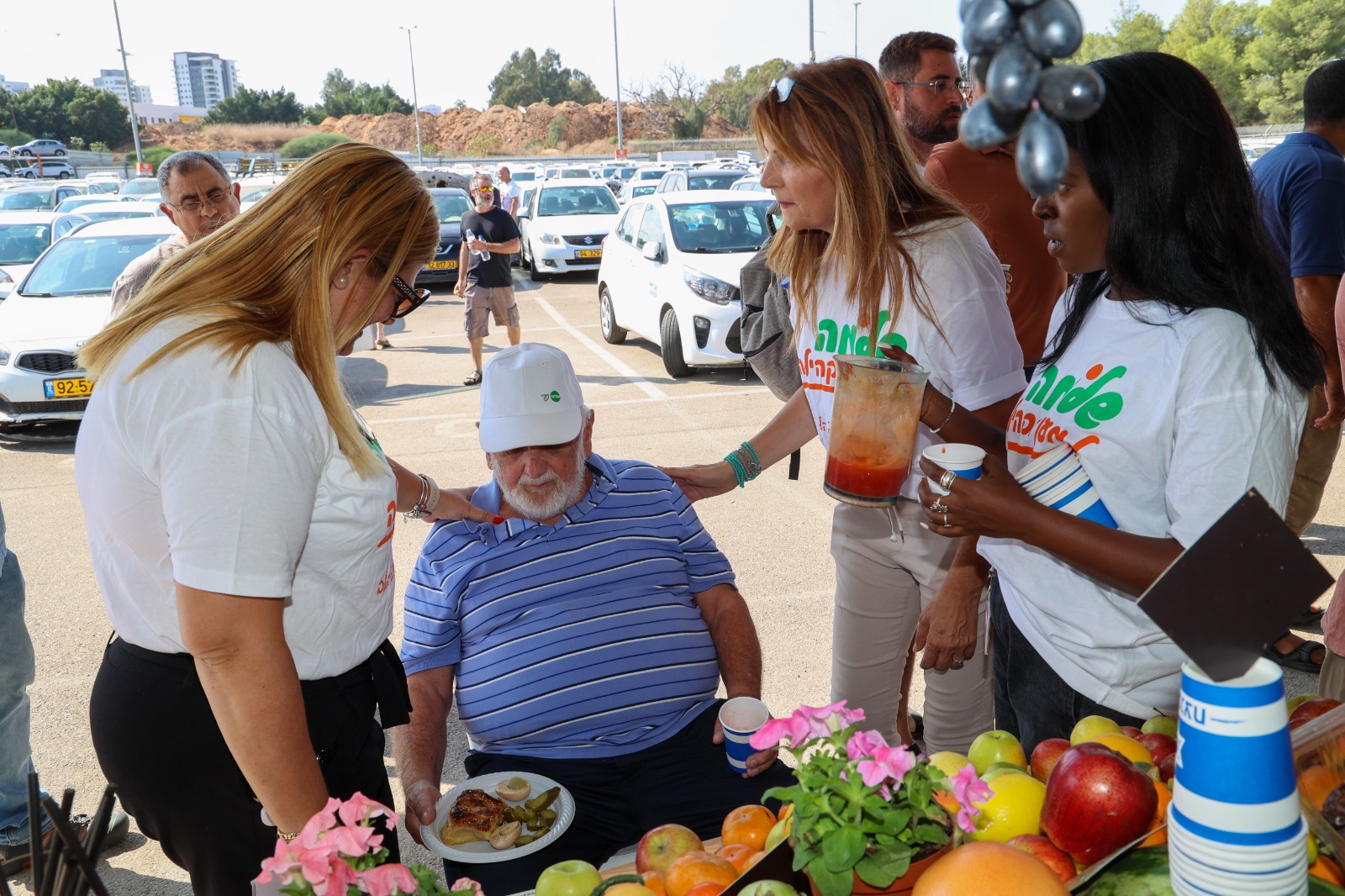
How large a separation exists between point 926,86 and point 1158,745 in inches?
122

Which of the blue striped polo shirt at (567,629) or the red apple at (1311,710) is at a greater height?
the red apple at (1311,710)

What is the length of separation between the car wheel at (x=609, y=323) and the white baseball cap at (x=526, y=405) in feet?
27.7

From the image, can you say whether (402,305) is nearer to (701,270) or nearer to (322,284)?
(322,284)

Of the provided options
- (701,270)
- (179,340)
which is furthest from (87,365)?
(701,270)

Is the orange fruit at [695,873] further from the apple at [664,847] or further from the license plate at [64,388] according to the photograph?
the license plate at [64,388]

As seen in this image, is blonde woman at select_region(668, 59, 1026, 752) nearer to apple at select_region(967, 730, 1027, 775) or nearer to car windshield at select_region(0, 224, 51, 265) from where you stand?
apple at select_region(967, 730, 1027, 775)

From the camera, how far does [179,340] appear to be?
1.41m

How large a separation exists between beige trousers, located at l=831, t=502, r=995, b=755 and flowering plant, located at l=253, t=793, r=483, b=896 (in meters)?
1.56

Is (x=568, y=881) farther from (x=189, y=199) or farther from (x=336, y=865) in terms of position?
(x=189, y=199)

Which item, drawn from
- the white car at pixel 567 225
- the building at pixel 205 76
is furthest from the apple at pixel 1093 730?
the building at pixel 205 76

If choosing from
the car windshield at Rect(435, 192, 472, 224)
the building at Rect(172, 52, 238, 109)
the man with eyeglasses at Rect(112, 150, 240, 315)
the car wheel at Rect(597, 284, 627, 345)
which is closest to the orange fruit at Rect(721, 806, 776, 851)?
the man with eyeglasses at Rect(112, 150, 240, 315)

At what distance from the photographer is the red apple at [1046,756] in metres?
1.50

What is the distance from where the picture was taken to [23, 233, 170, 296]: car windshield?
8.24m

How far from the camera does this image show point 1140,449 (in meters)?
1.58
